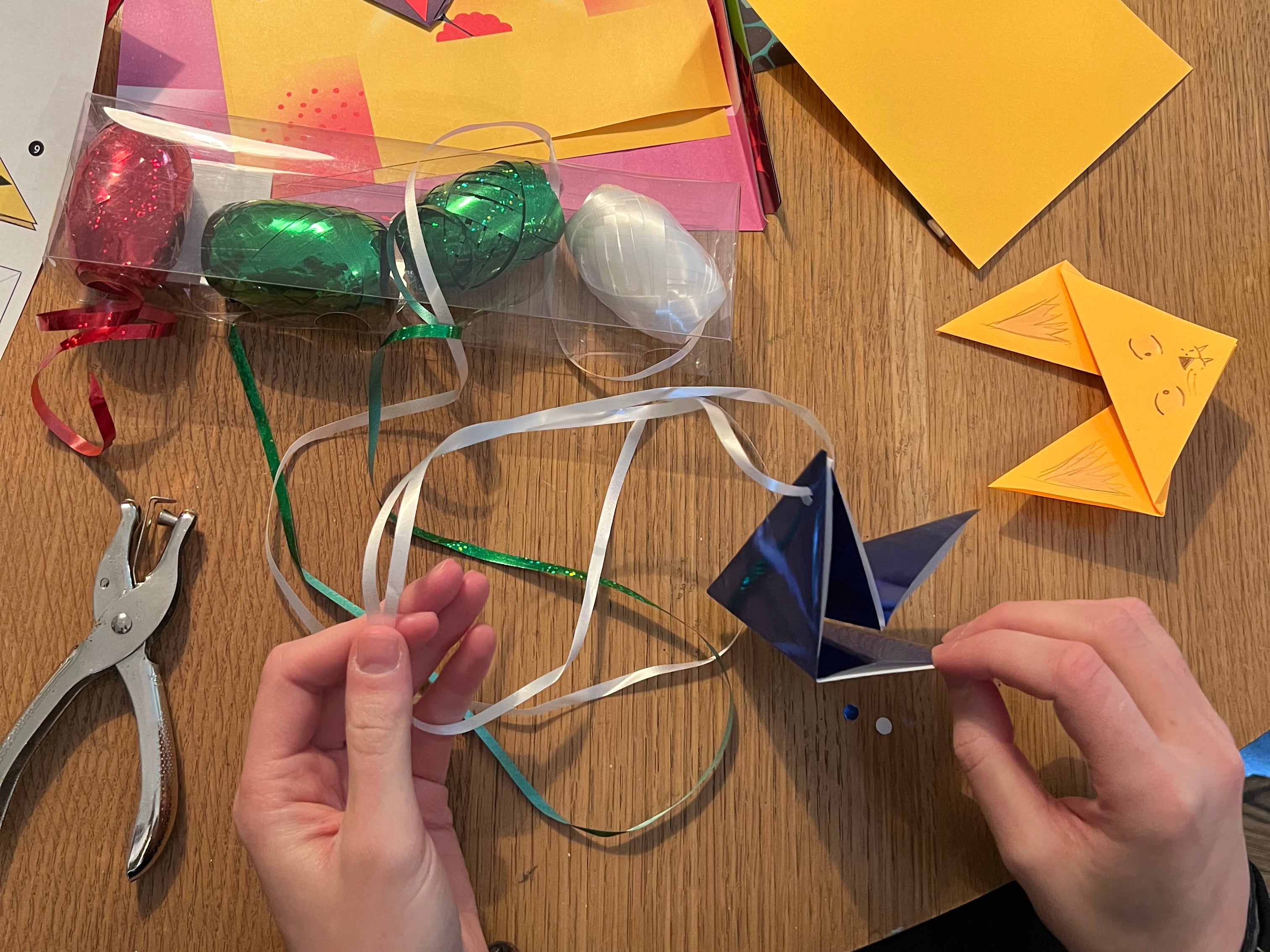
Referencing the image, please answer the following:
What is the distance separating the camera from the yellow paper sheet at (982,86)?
2.43 ft

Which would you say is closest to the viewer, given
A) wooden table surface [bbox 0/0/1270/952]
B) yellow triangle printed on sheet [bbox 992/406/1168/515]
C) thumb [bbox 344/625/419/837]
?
thumb [bbox 344/625/419/837]

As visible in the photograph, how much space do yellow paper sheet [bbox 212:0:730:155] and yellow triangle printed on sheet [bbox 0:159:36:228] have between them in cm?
16

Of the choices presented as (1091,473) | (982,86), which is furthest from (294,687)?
(982,86)

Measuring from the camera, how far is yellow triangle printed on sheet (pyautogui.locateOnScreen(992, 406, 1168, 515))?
67cm

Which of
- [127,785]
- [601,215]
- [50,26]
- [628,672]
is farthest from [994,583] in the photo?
[50,26]

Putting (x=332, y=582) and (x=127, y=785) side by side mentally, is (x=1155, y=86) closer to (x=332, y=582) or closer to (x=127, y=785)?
(x=332, y=582)

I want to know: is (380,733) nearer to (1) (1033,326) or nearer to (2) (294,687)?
(2) (294,687)

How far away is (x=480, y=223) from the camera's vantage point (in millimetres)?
605

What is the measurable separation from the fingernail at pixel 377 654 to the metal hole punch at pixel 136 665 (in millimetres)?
175

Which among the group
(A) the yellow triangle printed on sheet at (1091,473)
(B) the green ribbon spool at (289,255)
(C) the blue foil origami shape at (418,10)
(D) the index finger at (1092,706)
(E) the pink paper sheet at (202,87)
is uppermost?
(C) the blue foil origami shape at (418,10)

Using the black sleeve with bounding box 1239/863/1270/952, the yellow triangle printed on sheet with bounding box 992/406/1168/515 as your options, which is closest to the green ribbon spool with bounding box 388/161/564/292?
the yellow triangle printed on sheet with bounding box 992/406/1168/515

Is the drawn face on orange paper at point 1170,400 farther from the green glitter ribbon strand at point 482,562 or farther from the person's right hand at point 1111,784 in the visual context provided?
the green glitter ribbon strand at point 482,562

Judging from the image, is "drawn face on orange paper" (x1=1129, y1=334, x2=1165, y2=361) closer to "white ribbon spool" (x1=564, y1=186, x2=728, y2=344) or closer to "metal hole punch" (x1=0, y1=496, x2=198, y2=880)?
"white ribbon spool" (x1=564, y1=186, x2=728, y2=344)

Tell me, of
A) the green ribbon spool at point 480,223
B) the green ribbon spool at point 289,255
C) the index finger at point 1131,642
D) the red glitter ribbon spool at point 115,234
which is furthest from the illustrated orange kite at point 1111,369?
the red glitter ribbon spool at point 115,234
